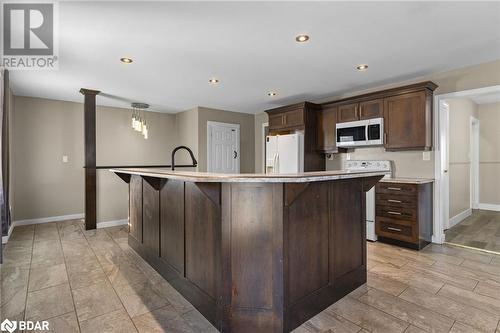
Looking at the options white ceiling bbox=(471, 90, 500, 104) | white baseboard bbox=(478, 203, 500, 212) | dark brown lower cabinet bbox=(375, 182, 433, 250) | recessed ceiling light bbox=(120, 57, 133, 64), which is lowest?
white baseboard bbox=(478, 203, 500, 212)

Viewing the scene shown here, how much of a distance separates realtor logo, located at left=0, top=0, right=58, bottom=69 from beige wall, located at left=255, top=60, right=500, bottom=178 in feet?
13.8

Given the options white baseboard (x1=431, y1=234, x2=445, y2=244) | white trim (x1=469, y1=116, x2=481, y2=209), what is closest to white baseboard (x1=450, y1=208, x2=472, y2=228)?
white trim (x1=469, y1=116, x2=481, y2=209)

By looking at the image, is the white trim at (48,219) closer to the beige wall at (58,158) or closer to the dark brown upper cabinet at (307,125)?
the beige wall at (58,158)

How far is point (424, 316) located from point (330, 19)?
2.47 metres

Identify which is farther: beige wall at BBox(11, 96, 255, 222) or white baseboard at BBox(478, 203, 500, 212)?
white baseboard at BBox(478, 203, 500, 212)

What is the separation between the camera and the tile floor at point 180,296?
1.88 m

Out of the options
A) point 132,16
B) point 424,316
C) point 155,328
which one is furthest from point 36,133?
point 424,316

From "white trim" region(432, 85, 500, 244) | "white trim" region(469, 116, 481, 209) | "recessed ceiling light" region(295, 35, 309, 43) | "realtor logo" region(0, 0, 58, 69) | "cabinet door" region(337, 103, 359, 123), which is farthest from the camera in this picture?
"white trim" region(469, 116, 481, 209)

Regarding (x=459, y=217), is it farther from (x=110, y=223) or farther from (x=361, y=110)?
(x=110, y=223)

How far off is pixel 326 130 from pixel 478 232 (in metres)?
2.87

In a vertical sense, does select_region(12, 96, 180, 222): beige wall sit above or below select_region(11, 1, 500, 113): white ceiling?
below

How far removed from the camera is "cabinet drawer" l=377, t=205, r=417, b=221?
3.41 metres

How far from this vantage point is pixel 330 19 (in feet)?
7.30

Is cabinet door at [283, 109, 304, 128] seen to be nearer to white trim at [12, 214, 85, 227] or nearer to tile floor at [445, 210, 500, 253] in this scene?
tile floor at [445, 210, 500, 253]
